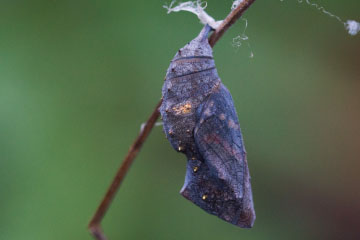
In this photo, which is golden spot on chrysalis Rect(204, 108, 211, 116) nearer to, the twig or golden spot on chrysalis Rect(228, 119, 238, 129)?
golden spot on chrysalis Rect(228, 119, 238, 129)

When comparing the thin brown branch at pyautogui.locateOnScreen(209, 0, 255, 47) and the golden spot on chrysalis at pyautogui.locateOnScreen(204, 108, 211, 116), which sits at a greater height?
the thin brown branch at pyautogui.locateOnScreen(209, 0, 255, 47)

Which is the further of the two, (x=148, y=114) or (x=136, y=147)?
(x=148, y=114)

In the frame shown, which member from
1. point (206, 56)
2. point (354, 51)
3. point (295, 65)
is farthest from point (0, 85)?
point (354, 51)

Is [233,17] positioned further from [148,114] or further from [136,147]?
[148,114]

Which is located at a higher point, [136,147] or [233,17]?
[233,17]

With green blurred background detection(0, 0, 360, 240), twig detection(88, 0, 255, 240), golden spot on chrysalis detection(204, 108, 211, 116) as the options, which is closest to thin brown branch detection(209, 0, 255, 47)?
twig detection(88, 0, 255, 240)

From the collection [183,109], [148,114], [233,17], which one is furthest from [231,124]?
[148,114]
